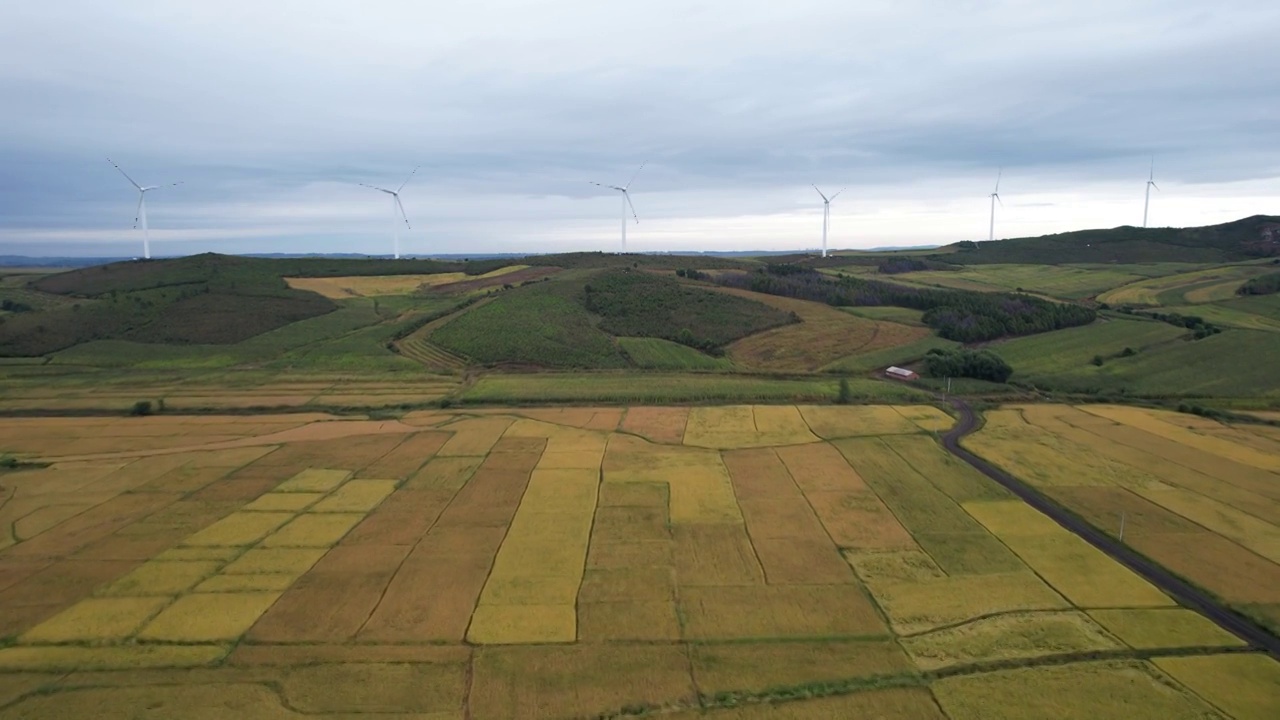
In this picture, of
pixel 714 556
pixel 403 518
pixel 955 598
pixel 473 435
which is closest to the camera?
pixel 955 598

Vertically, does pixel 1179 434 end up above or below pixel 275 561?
above

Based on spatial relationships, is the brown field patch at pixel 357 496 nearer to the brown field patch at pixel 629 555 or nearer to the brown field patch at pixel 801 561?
the brown field patch at pixel 629 555

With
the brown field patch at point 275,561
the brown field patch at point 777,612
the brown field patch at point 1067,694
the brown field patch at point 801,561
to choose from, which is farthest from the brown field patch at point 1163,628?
the brown field patch at point 275,561

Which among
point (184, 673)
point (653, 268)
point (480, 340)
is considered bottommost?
point (184, 673)

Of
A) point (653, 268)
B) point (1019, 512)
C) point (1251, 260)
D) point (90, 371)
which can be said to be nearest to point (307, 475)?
point (1019, 512)

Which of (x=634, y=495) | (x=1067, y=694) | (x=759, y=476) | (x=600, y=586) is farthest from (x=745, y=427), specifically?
(x=1067, y=694)

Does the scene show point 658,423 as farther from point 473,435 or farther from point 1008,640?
point 1008,640

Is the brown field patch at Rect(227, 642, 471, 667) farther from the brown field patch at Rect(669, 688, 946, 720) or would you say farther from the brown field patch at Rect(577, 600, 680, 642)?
the brown field patch at Rect(669, 688, 946, 720)

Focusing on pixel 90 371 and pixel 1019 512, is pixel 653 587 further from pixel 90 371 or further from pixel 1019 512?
pixel 90 371
